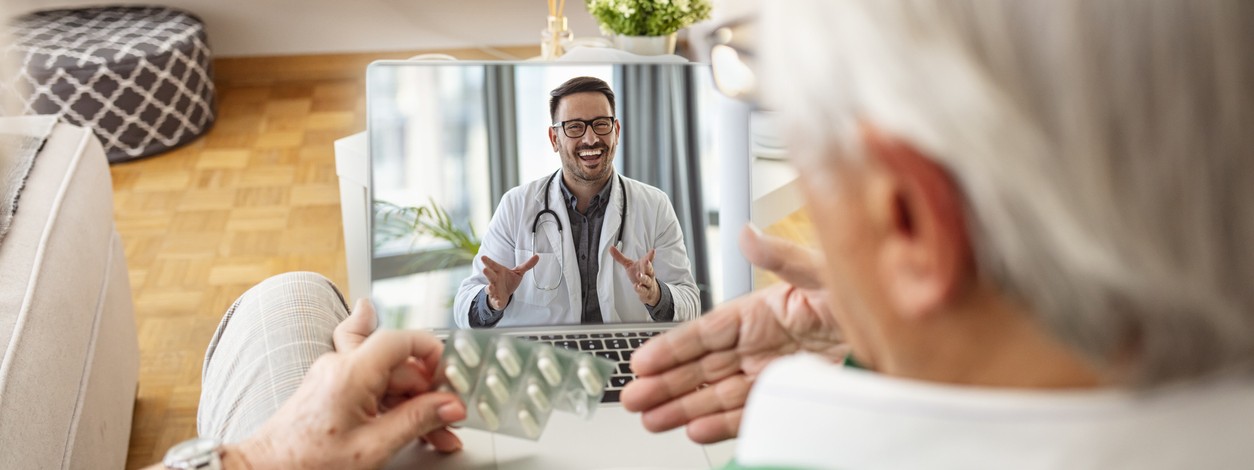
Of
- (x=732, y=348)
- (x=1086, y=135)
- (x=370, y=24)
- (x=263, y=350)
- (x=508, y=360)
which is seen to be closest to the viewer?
(x=1086, y=135)

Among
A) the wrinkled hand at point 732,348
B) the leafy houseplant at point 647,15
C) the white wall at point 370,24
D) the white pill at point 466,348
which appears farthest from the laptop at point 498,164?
the white wall at point 370,24

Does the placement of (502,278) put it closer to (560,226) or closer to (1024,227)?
(560,226)

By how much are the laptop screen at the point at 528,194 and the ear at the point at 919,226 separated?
685 millimetres

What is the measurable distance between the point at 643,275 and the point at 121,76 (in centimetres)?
238

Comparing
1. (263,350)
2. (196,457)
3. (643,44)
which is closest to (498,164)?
(263,350)

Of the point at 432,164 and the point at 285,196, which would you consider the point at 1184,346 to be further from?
the point at 285,196

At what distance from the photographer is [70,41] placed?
3.11 m

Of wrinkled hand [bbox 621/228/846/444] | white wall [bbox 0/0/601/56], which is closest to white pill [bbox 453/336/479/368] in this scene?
wrinkled hand [bbox 621/228/846/444]

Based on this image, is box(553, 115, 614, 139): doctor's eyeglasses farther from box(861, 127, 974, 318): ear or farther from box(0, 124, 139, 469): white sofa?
box(861, 127, 974, 318): ear

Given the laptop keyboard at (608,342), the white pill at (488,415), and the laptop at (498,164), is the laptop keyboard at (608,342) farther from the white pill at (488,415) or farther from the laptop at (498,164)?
the white pill at (488,415)

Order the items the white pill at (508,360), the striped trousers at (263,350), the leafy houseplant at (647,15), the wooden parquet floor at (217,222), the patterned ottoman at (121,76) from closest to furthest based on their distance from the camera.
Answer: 1. the white pill at (508,360)
2. the striped trousers at (263,350)
3. the leafy houseplant at (647,15)
4. the wooden parquet floor at (217,222)
5. the patterned ottoman at (121,76)

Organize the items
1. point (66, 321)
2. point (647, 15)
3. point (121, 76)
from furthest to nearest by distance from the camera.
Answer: point (121, 76), point (647, 15), point (66, 321)

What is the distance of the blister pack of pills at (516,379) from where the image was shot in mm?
802

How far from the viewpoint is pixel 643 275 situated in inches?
44.6
